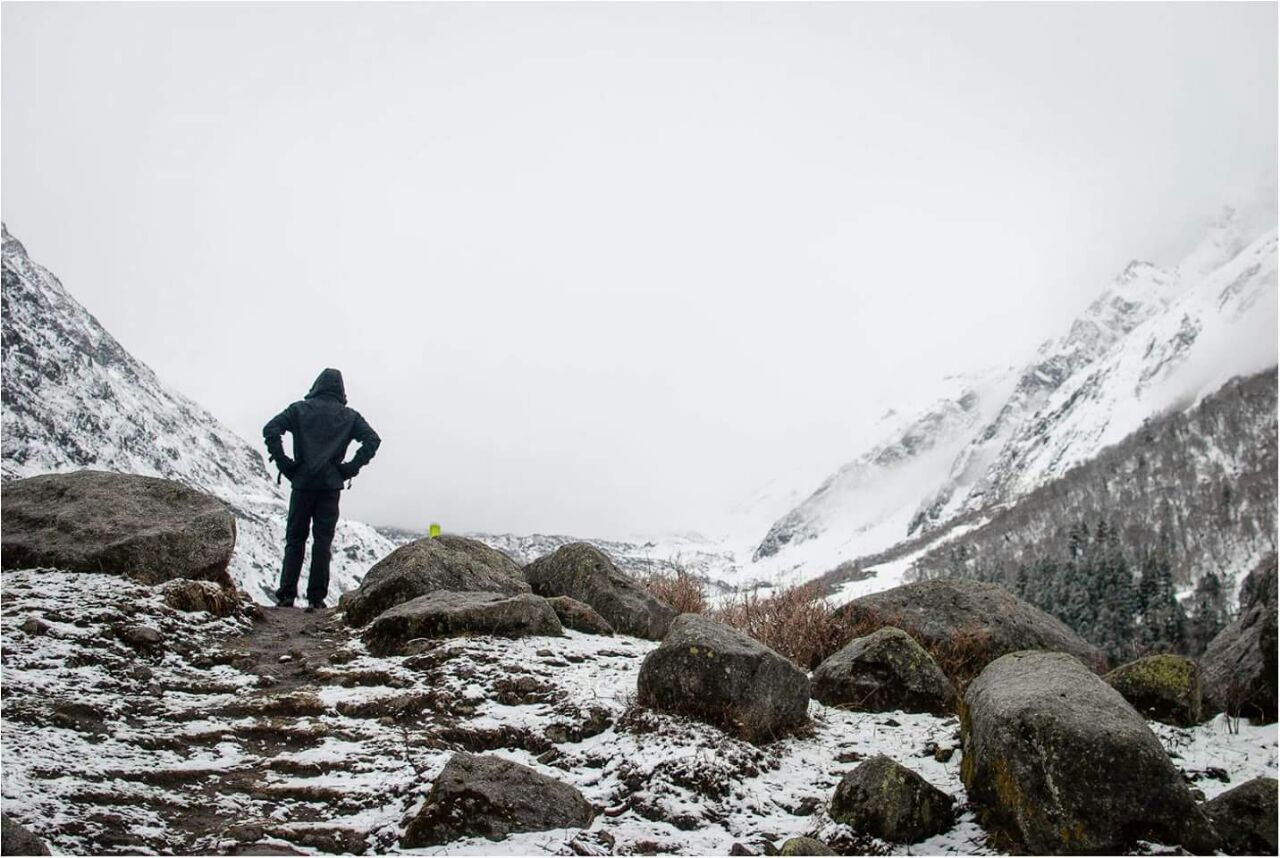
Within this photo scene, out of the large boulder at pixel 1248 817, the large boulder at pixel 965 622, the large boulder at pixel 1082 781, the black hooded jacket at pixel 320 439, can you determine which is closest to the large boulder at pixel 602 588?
Result: the large boulder at pixel 965 622

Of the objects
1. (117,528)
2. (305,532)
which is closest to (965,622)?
(305,532)

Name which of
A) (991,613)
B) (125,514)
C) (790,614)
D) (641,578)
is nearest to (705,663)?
(790,614)

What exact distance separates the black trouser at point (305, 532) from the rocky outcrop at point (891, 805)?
7.95m

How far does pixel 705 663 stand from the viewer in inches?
270

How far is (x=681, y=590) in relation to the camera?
11.9m

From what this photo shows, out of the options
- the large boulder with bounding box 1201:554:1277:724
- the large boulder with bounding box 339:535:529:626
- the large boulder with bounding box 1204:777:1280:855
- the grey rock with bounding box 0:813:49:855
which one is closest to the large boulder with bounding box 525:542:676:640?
the large boulder with bounding box 339:535:529:626

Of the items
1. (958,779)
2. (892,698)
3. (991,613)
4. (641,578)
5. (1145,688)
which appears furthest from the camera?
(641,578)

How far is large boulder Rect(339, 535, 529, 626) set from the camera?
9.89 meters

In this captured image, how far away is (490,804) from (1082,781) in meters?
3.77

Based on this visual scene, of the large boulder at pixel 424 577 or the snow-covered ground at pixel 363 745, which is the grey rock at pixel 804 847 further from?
the large boulder at pixel 424 577

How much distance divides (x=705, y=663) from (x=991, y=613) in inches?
193

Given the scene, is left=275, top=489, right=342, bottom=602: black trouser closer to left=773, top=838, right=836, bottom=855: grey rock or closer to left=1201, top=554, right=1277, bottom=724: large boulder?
left=773, top=838, right=836, bottom=855: grey rock

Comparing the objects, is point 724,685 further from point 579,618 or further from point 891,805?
Answer: point 579,618

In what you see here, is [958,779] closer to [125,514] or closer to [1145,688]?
[1145,688]
